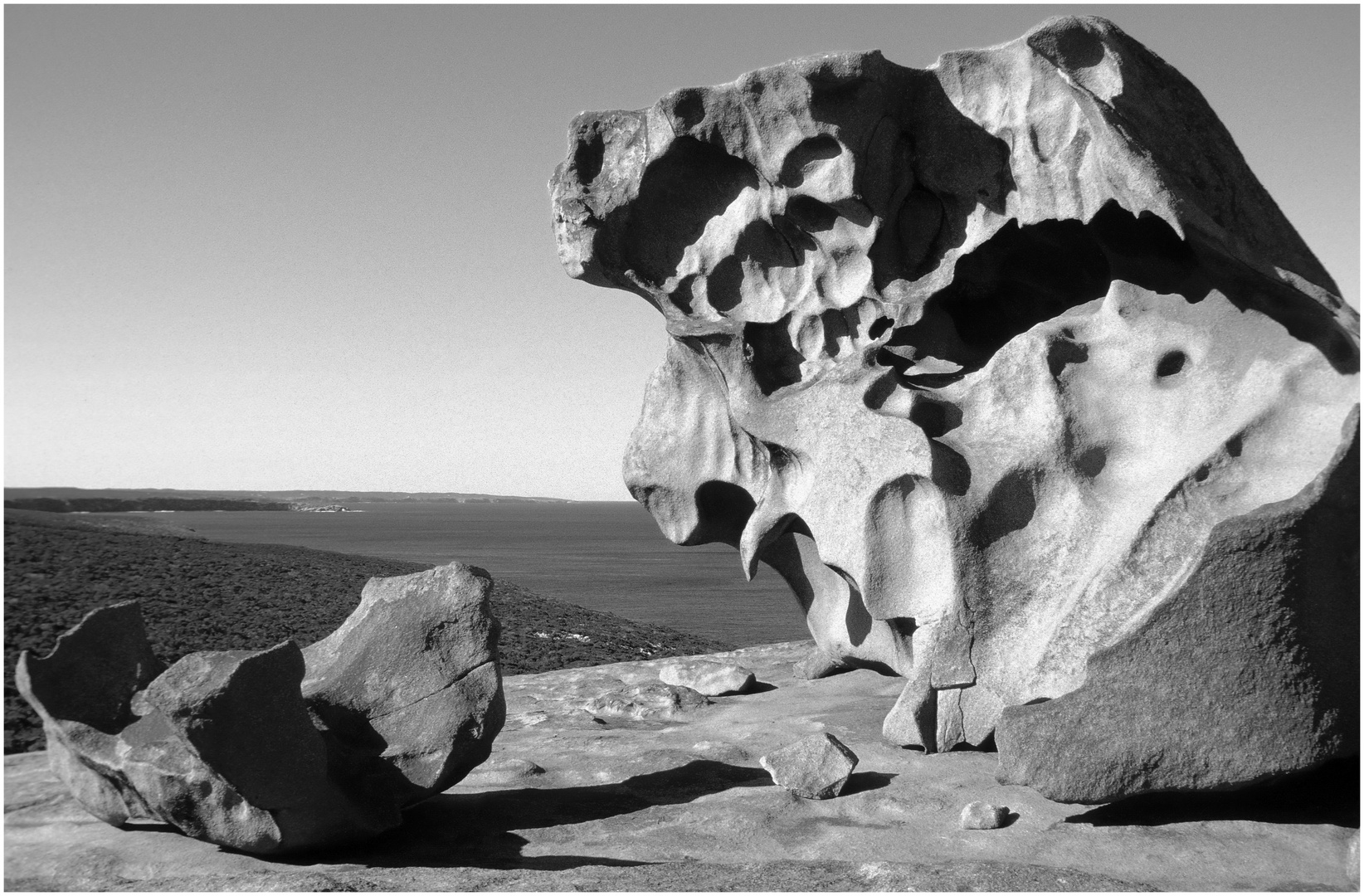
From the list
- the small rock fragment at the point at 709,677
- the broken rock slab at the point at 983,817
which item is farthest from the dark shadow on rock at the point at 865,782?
the small rock fragment at the point at 709,677

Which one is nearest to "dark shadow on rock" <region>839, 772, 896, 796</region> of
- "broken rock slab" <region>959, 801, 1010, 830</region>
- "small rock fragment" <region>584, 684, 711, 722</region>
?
"broken rock slab" <region>959, 801, 1010, 830</region>

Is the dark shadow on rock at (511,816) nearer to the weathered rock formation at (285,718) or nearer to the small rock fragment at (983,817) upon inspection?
the weathered rock formation at (285,718)

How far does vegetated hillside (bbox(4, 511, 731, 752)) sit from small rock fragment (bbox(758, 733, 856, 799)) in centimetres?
308

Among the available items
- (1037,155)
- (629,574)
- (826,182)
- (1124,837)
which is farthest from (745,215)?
(629,574)

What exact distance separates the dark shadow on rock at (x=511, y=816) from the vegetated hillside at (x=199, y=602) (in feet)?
7.89

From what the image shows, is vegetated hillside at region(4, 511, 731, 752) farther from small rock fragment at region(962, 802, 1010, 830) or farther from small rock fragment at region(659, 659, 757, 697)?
small rock fragment at region(962, 802, 1010, 830)

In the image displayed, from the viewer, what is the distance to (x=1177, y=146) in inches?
236

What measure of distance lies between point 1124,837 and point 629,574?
130 feet

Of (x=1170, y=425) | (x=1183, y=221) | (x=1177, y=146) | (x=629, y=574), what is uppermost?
(x=1177, y=146)

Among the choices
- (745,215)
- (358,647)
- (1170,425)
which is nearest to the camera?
(1170,425)

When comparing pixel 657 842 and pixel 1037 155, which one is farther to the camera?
pixel 1037 155

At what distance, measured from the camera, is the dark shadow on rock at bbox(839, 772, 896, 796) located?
18.9 ft

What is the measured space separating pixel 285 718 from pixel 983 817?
10.7 ft

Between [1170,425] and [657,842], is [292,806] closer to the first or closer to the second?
[657,842]
